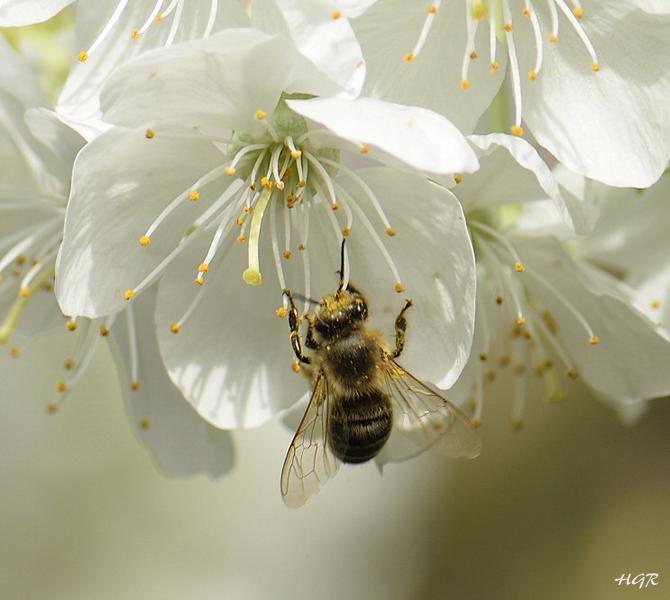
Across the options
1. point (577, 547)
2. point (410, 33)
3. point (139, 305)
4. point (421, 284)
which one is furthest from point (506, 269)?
point (577, 547)

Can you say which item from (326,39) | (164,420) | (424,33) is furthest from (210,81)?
(164,420)

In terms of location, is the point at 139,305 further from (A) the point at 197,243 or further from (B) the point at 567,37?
(B) the point at 567,37

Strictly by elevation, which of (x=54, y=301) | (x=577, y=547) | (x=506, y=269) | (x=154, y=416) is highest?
(x=506, y=269)

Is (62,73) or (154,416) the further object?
(62,73)

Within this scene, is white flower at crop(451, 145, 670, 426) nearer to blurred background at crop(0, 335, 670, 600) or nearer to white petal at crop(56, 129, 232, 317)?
white petal at crop(56, 129, 232, 317)

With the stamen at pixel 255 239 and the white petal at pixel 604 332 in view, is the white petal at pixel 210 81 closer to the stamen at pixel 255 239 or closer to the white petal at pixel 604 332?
the stamen at pixel 255 239

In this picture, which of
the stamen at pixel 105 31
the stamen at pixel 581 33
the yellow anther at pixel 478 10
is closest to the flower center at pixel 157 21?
the stamen at pixel 105 31

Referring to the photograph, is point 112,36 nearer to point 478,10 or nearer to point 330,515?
point 478,10
